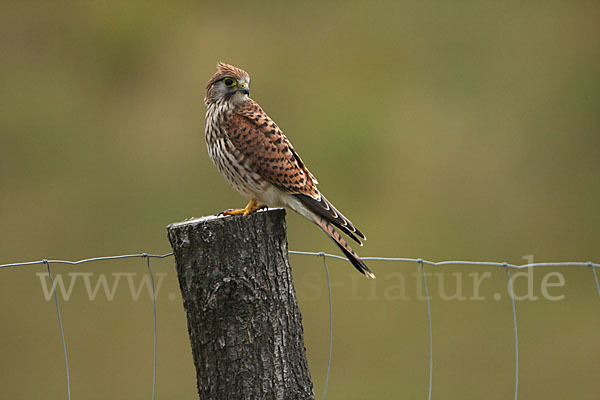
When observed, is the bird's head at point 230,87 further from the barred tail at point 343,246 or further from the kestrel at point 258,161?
the barred tail at point 343,246

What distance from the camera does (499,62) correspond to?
9133 millimetres

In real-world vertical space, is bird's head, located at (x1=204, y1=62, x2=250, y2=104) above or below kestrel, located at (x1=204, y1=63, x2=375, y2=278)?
above

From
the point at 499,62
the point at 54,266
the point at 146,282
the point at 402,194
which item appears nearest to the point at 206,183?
the point at 146,282

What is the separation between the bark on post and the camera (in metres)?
2.34

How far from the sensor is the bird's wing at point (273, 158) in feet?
10.4

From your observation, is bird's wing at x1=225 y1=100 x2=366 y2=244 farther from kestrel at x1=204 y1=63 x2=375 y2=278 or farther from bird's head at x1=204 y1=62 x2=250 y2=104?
bird's head at x1=204 y1=62 x2=250 y2=104

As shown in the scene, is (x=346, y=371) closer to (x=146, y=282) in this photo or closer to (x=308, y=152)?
(x=146, y=282)

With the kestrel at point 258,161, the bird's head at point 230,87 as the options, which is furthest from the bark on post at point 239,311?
the bird's head at point 230,87

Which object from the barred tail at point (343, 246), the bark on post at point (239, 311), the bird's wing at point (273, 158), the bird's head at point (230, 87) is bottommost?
the bark on post at point (239, 311)

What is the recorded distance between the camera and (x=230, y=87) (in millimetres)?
3422

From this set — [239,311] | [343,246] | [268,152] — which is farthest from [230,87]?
[239,311]

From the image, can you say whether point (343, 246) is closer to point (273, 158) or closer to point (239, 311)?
point (273, 158)

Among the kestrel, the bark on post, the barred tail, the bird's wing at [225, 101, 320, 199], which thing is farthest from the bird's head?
the bark on post

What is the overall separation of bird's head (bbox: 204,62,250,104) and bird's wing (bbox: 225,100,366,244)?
0.36 ft
